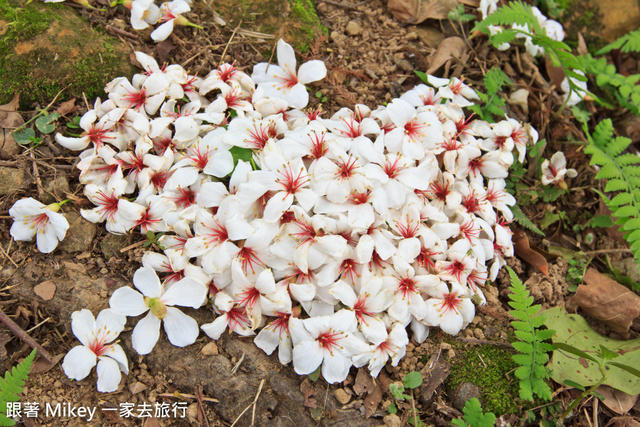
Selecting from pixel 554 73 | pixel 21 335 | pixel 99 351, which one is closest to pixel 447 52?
pixel 554 73

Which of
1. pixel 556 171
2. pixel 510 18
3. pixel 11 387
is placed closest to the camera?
pixel 11 387

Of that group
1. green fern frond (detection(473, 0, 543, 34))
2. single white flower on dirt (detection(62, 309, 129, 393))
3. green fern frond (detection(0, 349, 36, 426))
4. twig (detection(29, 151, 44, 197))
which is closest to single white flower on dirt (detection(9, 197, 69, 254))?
twig (detection(29, 151, 44, 197))

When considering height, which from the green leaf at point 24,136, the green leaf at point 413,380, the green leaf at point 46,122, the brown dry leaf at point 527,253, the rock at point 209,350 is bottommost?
the green leaf at point 413,380

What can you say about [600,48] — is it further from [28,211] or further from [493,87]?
[28,211]

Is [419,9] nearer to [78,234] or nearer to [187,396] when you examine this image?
[78,234]

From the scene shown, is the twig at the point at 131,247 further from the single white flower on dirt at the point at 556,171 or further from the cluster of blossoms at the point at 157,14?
the single white flower on dirt at the point at 556,171

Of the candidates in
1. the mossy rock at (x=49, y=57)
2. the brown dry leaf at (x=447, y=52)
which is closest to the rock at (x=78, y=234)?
the mossy rock at (x=49, y=57)
